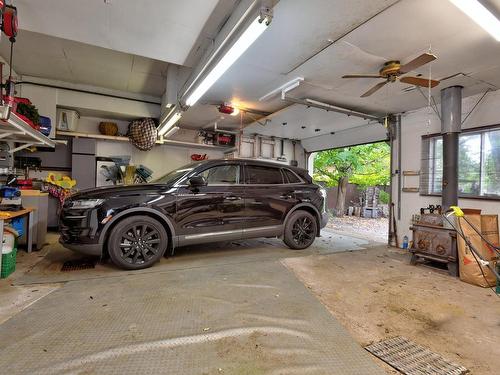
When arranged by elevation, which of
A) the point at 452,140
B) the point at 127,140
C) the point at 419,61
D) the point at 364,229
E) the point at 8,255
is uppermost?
the point at 419,61

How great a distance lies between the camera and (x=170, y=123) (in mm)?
5078

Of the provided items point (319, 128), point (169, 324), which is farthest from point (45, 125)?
point (319, 128)

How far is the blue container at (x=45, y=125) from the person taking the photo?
4762 mm

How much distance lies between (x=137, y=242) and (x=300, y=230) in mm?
2636

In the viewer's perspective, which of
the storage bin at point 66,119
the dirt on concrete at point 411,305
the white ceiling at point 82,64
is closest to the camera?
the dirt on concrete at point 411,305

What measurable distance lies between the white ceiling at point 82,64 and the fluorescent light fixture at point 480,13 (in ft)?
→ 13.0

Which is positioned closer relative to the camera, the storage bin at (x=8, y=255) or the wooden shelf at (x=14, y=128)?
the wooden shelf at (x=14, y=128)

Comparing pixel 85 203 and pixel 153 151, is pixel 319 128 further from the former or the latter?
pixel 85 203

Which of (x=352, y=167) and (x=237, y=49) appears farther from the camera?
(x=352, y=167)

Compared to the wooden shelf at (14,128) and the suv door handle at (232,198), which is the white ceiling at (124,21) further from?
the suv door handle at (232,198)

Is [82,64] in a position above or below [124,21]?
above

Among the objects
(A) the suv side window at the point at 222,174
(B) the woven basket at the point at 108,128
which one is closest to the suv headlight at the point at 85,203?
(A) the suv side window at the point at 222,174

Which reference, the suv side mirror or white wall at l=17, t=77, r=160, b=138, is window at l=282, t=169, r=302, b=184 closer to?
the suv side mirror

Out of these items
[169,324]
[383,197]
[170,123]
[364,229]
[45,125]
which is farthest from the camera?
[383,197]
